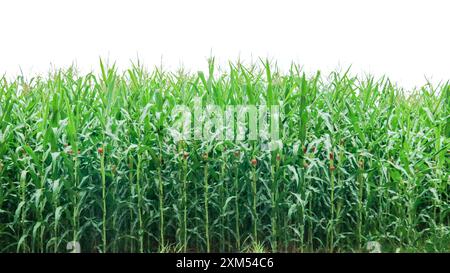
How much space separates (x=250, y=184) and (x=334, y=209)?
0.89 m

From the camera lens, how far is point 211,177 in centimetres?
582

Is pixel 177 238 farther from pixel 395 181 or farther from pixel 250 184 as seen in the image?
pixel 395 181

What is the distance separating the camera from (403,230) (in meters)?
5.92

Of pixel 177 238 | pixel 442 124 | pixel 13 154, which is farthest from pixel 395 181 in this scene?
pixel 13 154

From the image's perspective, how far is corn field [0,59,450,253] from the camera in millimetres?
5641

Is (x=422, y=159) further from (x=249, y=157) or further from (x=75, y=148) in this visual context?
(x=75, y=148)

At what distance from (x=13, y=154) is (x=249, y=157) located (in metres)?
2.33

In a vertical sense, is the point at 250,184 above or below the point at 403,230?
above

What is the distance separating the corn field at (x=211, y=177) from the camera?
5641 millimetres
